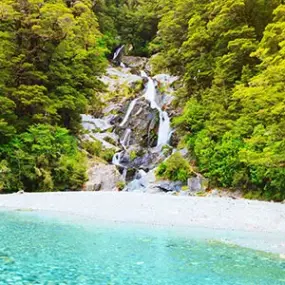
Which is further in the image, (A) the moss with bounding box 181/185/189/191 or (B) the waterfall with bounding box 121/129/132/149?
(B) the waterfall with bounding box 121/129/132/149

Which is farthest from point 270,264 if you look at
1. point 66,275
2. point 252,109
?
point 252,109

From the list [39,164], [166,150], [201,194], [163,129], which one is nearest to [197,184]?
[201,194]

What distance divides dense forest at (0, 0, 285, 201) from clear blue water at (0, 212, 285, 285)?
26.3ft

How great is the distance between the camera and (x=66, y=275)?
621 centimetres

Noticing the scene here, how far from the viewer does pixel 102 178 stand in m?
22.0

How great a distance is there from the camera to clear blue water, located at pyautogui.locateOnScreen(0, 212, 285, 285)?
6168mm

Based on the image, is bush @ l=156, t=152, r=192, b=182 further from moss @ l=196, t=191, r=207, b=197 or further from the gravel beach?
the gravel beach

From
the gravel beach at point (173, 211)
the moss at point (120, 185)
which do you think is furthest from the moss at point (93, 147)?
the gravel beach at point (173, 211)

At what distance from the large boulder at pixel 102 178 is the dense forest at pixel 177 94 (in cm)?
58

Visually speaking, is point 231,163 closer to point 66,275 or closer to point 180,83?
point 180,83

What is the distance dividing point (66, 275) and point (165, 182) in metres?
14.4

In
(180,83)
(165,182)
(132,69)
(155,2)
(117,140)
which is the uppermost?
(155,2)

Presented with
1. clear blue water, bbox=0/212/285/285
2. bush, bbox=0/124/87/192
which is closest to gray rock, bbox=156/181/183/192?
bush, bbox=0/124/87/192

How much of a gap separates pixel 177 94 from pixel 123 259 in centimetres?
1882
